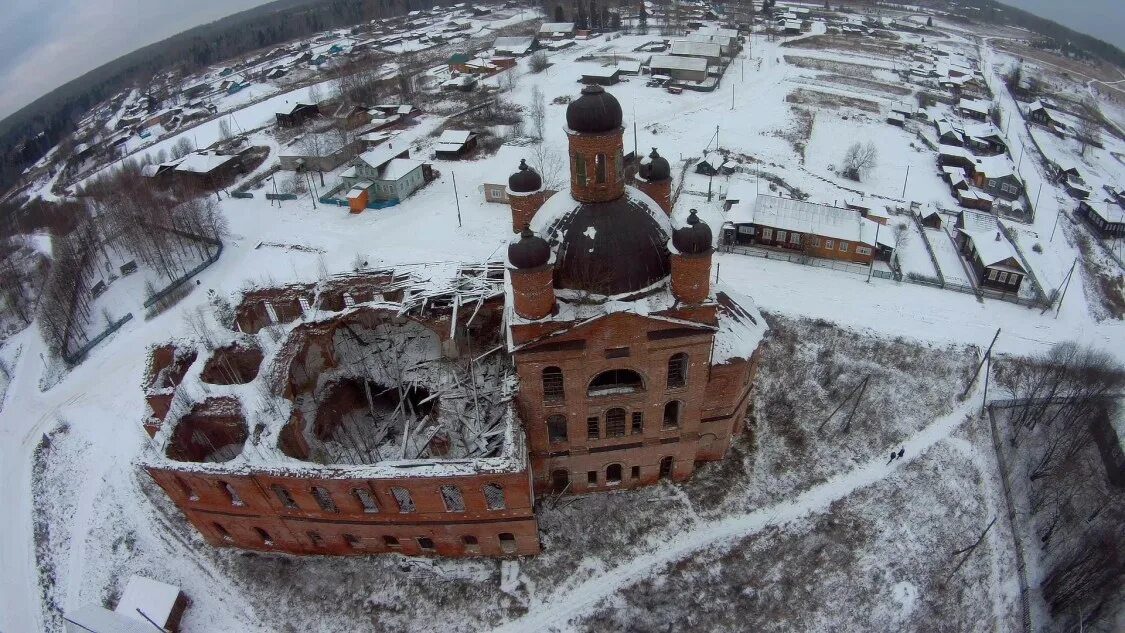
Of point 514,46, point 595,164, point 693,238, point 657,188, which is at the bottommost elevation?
point 514,46

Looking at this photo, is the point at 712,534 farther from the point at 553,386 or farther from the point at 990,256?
the point at 990,256

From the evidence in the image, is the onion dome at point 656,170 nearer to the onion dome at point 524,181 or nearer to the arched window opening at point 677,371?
the onion dome at point 524,181

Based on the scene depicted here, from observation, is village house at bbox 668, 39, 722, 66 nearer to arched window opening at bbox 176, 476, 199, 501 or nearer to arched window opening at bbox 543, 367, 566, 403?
arched window opening at bbox 543, 367, 566, 403

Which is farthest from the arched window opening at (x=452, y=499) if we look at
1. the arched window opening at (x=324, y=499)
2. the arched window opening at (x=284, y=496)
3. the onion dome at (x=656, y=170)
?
the onion dome at (x=656, y=170)

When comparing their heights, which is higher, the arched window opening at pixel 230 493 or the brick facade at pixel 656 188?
the brick facade at pixel 656 188

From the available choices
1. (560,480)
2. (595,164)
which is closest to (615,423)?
(560,480)

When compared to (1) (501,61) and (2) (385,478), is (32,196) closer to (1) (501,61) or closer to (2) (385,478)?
(1) (501,61)
